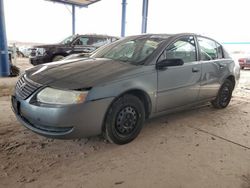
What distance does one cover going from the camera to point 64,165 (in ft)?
8.29

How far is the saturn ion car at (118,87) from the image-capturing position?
2529mm

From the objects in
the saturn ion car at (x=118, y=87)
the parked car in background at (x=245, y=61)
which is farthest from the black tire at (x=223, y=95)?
the parked car in background at (x=245, y=61)

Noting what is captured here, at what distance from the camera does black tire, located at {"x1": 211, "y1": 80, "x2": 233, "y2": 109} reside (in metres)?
4.54

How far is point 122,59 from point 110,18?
798 inches

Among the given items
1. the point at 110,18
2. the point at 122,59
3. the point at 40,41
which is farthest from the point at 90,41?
the point at 40,41

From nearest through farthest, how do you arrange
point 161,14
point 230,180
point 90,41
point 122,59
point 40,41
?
1. point 230,180
2. point 122,59
3. point 90,41
4. point 161,14
5. point 40,41

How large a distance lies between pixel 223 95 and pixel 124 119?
2.52 m

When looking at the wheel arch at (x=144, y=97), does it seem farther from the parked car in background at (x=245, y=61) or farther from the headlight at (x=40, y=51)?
the parked car in background at (x=245, y=61)

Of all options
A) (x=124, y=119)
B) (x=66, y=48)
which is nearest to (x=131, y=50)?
(x=124, y=119)

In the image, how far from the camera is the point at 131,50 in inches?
139

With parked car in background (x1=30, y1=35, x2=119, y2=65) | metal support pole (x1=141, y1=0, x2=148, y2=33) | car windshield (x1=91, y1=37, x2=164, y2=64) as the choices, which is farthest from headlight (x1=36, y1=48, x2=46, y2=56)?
metal support pole (x1=141, y1=0, x2=148, y2=33)

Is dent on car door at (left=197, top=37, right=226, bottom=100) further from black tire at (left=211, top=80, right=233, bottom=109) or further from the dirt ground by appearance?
the dirt ground

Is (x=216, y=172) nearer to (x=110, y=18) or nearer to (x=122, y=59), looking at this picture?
(x=122, y=59)

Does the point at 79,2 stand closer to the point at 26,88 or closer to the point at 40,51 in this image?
the point at 40,51
